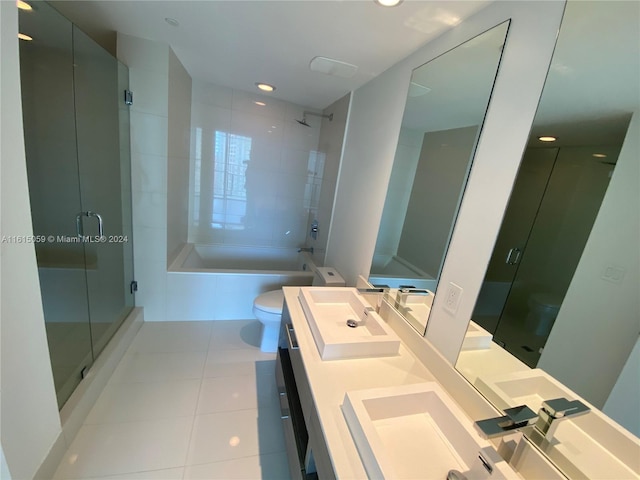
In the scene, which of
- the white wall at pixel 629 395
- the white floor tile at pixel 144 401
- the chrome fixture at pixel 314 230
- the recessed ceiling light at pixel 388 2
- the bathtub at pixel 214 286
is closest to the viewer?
the white wall at pixel 629 395

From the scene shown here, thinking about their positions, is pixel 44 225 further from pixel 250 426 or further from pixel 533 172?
pixel 533 172

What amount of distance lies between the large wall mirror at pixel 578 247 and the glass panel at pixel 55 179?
2.10 meters

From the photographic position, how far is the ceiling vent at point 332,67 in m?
1.80

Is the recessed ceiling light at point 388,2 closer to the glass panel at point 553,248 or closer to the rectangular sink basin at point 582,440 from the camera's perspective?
the glass panel at point 553,248

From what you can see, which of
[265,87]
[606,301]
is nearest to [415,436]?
[606,301]

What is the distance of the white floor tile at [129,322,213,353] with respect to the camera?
2174 millimetres

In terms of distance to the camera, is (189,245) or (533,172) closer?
(533,172)

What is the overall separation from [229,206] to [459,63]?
8.92 ft

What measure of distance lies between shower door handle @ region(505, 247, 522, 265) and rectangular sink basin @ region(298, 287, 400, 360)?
0.60 m

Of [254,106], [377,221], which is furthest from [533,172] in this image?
[254,106]

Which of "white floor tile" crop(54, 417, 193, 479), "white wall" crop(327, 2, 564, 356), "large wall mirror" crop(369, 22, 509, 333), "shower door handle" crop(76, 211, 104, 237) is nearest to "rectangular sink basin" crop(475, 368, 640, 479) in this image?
"white wall" crop(327, 2, 564, 356)

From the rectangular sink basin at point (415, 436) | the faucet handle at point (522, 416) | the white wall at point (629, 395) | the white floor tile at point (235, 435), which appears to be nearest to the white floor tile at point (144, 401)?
the white floor tile at point (235, 435)

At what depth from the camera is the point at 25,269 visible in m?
1.02

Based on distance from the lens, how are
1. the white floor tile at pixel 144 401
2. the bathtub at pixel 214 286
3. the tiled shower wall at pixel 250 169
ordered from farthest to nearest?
the tiled shower wall at pixel 250 169 < the bathtub at pixel 214 286 < the white floor tile at pixel 144 401
